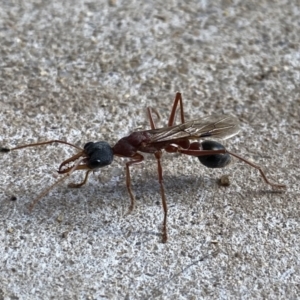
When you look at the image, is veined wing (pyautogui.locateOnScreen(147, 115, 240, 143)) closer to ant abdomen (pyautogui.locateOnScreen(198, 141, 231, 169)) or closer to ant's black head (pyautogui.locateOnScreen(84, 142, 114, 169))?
ant abdomen (pyautogui.locateOnScreen(198, 141, 231, 169))

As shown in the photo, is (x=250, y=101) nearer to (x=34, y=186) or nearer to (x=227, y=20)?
(x=227, y=20)

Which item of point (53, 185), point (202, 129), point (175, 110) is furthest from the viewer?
point (175, 110)

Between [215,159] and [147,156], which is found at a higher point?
[215,159]

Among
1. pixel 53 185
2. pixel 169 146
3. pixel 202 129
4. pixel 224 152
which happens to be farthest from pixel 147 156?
pixel 53 185

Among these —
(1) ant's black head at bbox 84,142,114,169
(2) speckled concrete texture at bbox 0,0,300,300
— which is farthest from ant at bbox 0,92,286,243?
(2) speckled concrete texture at bbox 0,0,300,300

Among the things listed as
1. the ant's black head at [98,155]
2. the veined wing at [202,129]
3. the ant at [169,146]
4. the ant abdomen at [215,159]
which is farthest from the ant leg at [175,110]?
the ant's black head at [98,155]

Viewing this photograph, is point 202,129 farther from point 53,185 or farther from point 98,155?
point 53,185
